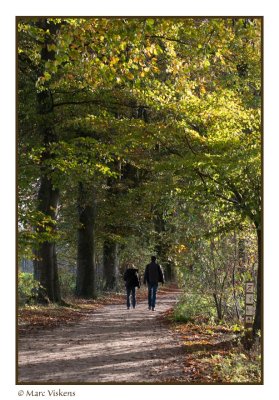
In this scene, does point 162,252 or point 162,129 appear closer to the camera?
point 162,129

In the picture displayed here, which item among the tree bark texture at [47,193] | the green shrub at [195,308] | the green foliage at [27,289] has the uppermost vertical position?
the tree bark texture at [47,193]

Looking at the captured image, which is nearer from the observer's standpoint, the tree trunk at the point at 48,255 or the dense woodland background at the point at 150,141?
the dense woodland background at the point at 150,141

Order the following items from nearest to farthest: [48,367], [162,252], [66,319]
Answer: [48,367] → [66,319] → [162,252]

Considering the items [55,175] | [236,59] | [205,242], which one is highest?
[236,59]

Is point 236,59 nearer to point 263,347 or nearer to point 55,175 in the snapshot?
point 55,175

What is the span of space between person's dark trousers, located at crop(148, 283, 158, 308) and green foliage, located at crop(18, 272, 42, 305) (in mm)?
3668

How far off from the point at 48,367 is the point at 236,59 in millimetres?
12953

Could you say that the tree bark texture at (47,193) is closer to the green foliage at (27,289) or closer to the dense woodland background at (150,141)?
the dense woodland background at (150,141)

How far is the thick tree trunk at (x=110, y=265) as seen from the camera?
102ft

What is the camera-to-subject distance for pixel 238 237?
1719 cm

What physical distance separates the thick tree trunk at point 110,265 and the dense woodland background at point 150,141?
5.32ft

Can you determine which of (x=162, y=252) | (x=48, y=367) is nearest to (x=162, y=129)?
(x=48, y=367)

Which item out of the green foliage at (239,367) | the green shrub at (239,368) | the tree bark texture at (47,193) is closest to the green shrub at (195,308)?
the tree bark texture at (47,193)

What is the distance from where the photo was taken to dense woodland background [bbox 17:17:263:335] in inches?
479
